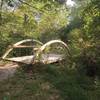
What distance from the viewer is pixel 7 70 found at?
10539mm

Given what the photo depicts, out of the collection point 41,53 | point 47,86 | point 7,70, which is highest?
point 41,53

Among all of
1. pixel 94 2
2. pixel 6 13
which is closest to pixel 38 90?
pixel 94 2

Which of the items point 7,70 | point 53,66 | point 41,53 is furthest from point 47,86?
point 41,53

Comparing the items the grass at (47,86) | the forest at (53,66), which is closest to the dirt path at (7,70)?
the forest at (53,66)

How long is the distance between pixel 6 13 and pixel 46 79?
7322 mm

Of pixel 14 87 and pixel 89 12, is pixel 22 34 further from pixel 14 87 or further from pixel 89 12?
pixel 14 87

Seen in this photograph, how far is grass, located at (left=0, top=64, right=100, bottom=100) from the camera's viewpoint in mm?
8508

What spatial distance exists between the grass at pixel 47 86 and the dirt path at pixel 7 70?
267 millimetres

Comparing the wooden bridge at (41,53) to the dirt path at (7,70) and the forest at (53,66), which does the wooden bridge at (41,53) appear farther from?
the dirt path at (7,70)

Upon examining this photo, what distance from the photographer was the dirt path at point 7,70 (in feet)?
31.8

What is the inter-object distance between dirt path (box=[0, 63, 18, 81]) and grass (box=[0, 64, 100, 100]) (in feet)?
0.88

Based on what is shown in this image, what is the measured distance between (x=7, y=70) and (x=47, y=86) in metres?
2.07

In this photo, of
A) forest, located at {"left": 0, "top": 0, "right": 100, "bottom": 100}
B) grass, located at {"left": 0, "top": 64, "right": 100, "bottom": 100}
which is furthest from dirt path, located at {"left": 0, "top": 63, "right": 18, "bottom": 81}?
grass, located at {"left": 0, "top": 64, "right": 100, "bottom": 100}

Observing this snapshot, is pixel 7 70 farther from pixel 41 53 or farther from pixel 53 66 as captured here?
pixel 53 66
